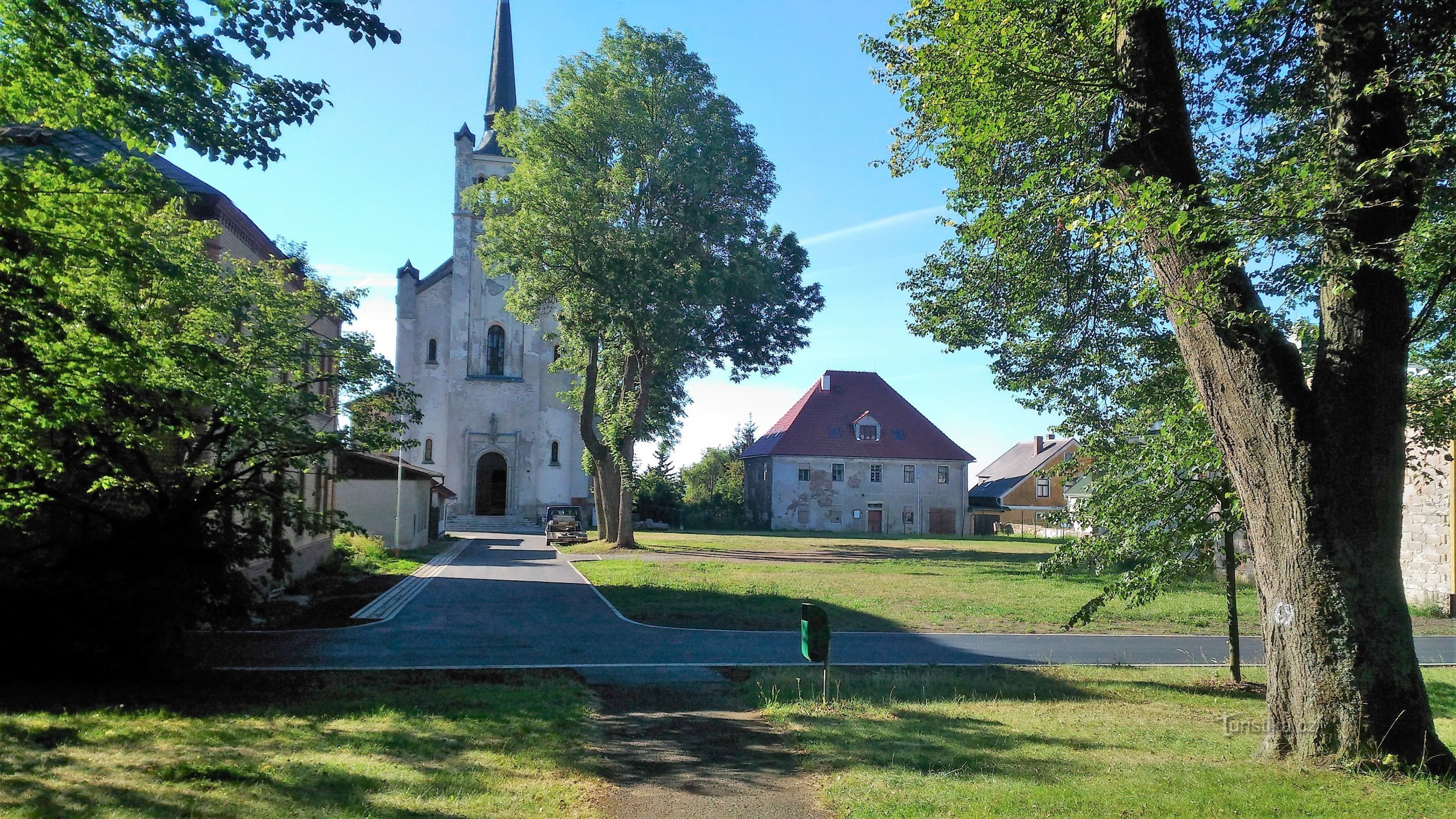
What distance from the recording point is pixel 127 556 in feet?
32.3

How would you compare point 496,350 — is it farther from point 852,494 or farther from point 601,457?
point 852,494

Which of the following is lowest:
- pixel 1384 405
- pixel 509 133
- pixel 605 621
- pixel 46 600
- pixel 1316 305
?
pixel 605 621

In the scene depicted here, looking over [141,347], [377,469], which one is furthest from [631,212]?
[141,347]

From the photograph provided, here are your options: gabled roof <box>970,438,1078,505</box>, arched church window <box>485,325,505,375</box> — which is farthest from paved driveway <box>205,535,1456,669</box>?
gabled roof <box>970,438,1078,505</box>

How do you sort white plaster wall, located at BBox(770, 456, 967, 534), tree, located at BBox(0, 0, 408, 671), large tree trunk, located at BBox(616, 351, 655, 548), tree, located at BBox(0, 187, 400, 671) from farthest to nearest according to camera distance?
white plaster wall, located at BBox(770, 456, 967, 534) < large tree trunk, located at BBox(616, 351, 655, 548) < tree, located at BBox(0, 187, 400, 671) < tree, located at BBox(0, 0, 408, 671)

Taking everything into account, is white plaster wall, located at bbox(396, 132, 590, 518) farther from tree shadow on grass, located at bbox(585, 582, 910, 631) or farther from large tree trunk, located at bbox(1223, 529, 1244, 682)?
large tree trunk, located at bbox(1223, 529, 1244, 682)

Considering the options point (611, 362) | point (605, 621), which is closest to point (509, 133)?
point (611, 362)

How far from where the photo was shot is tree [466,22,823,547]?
3212 cm

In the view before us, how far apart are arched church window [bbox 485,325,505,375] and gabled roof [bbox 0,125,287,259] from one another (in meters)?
38.3

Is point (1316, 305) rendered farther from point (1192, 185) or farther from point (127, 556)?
point (127, 556)

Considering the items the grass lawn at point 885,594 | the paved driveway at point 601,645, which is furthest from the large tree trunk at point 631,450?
the paved driveway at point 601,645

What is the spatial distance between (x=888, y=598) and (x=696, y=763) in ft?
46.8

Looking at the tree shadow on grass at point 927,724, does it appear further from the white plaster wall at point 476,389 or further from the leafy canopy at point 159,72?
the white plaster wall at point 476,389

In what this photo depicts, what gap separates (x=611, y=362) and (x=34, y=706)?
103ft
